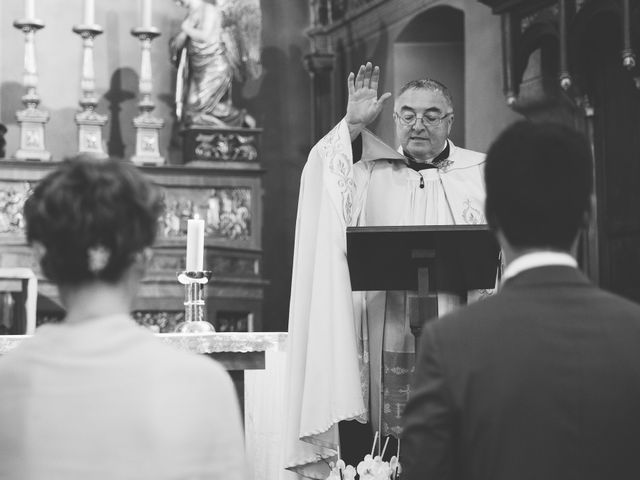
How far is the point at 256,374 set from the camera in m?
4.95

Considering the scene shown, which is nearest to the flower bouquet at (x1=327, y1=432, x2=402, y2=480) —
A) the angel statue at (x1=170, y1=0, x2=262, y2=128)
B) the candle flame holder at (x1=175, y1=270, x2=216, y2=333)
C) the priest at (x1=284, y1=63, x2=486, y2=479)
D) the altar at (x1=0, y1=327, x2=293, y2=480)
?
the priest at (x1=284, y1=63, x2=486, y2=479)

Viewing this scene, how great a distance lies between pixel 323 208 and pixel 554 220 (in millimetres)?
2002

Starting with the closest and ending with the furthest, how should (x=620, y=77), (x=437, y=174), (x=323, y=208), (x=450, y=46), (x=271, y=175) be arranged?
(x=323, y=208)
(x=437, y=174)
(x=620, y=77)
(x=450, y=46)
(x=271, y=175)

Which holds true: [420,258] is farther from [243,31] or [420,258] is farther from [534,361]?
[243,31]

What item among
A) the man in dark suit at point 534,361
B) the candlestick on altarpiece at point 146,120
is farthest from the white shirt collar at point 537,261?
the candlestick on altarpiece at point 146,120

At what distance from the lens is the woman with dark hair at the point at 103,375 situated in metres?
1.78

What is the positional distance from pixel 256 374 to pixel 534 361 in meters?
3.16

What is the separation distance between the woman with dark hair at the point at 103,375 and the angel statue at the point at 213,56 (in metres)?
8.22

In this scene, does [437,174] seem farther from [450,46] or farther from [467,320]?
[450,46]

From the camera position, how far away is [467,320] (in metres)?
1.93

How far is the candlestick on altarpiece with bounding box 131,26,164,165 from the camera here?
9.80 metres

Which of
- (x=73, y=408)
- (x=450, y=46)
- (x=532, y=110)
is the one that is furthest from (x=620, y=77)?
(x=73, y=408)

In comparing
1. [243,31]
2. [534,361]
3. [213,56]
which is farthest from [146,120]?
[534,361]

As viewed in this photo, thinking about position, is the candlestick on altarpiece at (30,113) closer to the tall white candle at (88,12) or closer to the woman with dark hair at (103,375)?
the tall white candle at (88,12)
